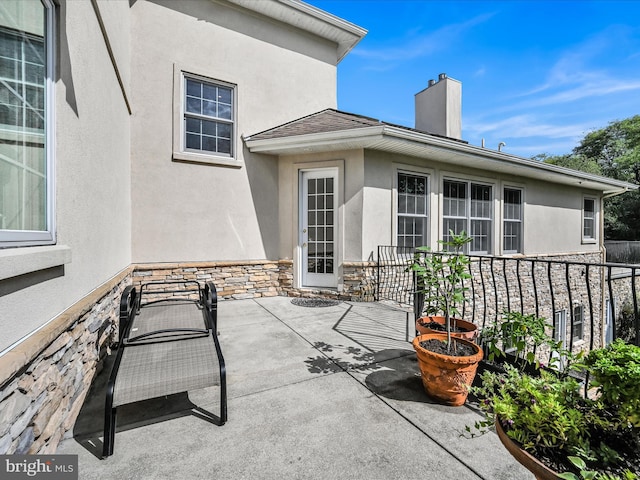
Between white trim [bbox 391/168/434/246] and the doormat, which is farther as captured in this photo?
white trim [bbox 391/168/434/246]

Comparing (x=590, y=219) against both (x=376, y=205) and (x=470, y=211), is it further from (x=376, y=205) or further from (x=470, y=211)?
(x=376, y=205)

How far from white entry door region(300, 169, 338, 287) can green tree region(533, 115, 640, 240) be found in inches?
951

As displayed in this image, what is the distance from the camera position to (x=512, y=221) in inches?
351

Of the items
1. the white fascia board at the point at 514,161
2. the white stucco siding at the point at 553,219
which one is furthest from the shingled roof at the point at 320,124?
the white stucco siding at the point at 553,219

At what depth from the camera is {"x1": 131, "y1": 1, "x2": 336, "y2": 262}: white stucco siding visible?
558 cm

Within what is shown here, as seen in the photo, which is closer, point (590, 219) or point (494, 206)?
point (494, 206)

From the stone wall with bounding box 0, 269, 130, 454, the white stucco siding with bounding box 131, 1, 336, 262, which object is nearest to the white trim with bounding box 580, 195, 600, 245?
the white stucco siding with bounding box 131, 1, 336, 262

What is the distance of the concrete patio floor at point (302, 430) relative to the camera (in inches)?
69.0

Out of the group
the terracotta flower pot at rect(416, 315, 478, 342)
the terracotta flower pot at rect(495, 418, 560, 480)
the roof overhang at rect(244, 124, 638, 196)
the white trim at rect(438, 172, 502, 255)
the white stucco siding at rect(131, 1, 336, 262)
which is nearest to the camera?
the terracotta flower pot at rect(495, 418, 560, 480)

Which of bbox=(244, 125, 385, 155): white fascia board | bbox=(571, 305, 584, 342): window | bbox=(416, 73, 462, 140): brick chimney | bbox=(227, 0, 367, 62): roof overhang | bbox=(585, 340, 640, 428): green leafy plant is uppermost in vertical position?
bbox=(227, 0, 367, 62): roof overhang

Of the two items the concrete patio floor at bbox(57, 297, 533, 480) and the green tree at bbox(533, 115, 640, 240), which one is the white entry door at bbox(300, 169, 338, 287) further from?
the green tree at bbox(533, 115, 640, 240)

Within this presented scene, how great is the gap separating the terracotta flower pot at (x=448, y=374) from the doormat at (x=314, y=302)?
10.9 ft

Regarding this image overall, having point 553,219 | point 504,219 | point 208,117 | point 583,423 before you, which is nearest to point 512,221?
point 504,219

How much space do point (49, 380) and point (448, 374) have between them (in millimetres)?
2771
